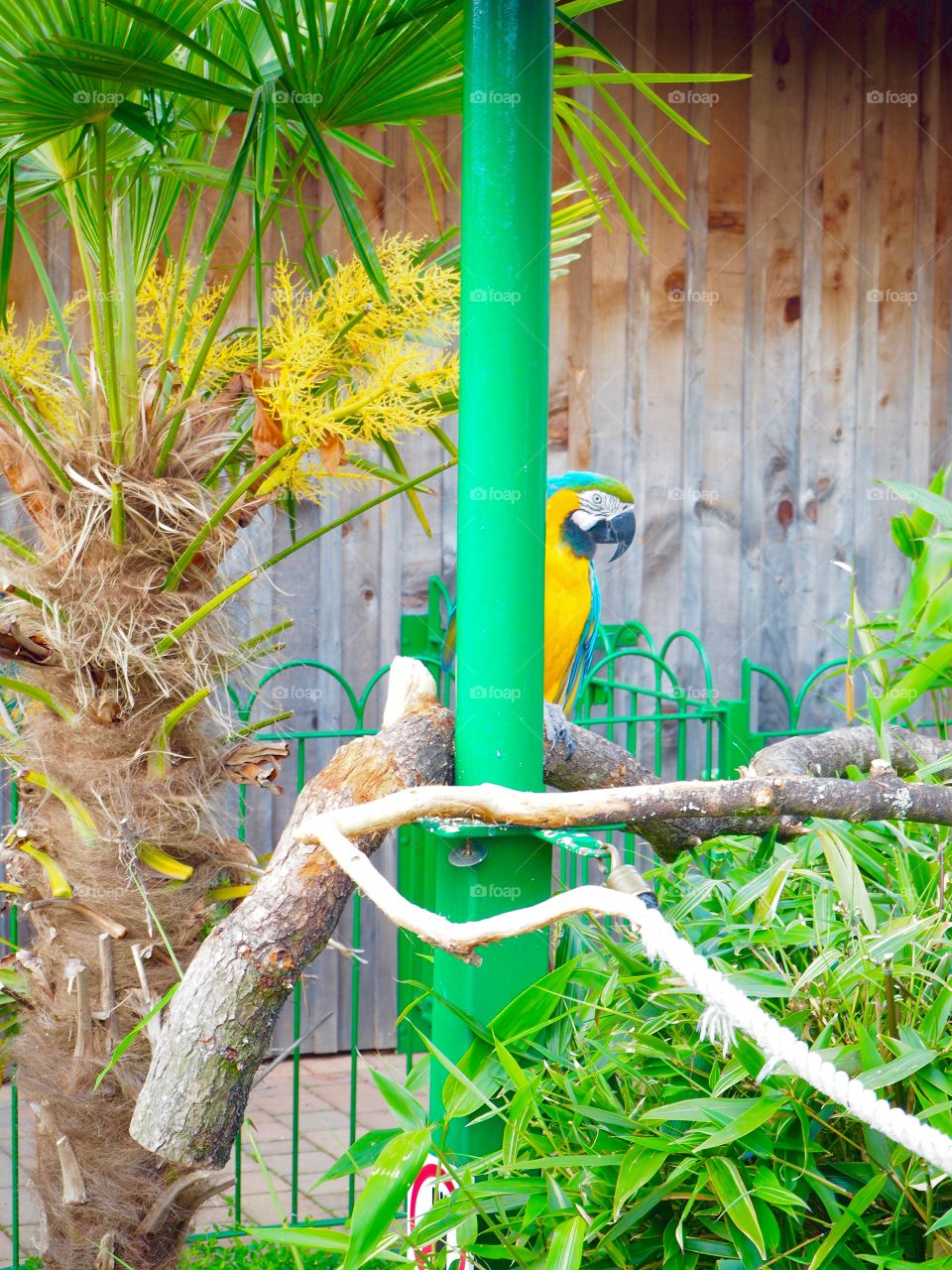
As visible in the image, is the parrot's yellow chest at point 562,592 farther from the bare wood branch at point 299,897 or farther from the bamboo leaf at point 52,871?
the bare wood branch at point 299,897

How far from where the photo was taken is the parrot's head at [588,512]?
3.07 meters

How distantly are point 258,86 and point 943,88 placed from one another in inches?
140

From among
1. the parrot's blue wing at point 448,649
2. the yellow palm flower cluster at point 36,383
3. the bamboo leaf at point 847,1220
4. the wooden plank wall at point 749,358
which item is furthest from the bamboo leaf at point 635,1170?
the wooden plank wall at point 749,358

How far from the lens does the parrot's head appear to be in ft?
10.1

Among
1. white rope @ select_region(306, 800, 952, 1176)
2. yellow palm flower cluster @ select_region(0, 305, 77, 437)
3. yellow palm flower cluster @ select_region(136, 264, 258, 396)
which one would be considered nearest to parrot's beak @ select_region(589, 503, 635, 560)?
yellow palm flower cluster @ select_region(136, 264, 258, 396)

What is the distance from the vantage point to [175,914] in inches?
74.3

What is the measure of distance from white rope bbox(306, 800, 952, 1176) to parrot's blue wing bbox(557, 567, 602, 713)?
211 cm

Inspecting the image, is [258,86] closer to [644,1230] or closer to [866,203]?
[644,1230]

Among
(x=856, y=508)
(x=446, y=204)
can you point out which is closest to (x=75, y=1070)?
(x=446, y=204)

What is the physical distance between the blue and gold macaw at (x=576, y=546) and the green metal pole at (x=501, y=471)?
167 cm

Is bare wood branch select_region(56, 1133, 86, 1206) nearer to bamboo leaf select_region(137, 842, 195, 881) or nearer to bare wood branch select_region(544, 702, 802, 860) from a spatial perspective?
A: bamboo leaf select_region(137, 842, 195, 881)

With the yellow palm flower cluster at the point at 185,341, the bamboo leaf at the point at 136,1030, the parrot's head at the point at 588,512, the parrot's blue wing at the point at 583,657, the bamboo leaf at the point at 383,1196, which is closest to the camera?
the bamboo leaf at the point at 383,1196

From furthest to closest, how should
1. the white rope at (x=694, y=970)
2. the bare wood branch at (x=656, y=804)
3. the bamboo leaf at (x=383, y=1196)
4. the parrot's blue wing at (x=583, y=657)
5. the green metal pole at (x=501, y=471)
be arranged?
the parrot's blue wing at (x=583, y=657)
the green metal pole at (x=501, y=471)
the bare wood branch at (x=656, y=804)
the bamboo leaf at (x=383, y=1196)
the white rope at (x=694, y=970)

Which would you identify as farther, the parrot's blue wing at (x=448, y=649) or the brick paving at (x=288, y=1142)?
the parrot's blue wing at (x=448, y=649)
